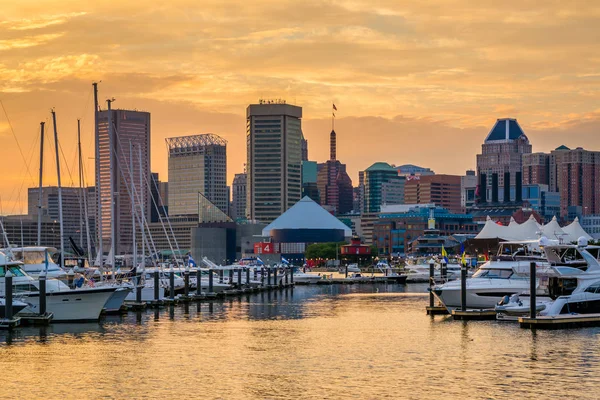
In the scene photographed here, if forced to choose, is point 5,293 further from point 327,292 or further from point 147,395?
point 327,292

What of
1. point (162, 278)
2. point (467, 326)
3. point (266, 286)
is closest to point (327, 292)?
point (266, 286)

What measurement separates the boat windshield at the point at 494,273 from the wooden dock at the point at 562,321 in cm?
1079

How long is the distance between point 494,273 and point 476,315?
598 cm

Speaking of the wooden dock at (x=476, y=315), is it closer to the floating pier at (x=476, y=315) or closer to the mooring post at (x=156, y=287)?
the floating pier at (x=476, y=315)

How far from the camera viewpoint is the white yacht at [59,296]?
3009 inches

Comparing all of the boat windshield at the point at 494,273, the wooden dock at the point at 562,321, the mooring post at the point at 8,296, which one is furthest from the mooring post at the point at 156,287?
the wooden dock at the point at 562,321

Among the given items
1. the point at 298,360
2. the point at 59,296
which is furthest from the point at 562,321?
the point at 59,296

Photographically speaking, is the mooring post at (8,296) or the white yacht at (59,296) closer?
the mooring post at (8,296)

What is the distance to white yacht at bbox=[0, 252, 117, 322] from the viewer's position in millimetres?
76438

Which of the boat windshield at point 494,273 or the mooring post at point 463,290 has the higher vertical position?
the boat windshield at point 494,273

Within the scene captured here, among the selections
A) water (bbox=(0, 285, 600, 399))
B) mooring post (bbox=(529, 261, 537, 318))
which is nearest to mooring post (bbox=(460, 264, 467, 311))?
water (bbox=(0, 285, 600, 399))

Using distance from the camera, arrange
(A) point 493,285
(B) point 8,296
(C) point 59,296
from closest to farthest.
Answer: (B) point 8,296, (C) point 59,296, (A) point 493,285

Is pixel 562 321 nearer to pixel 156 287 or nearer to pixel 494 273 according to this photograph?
pixel 494 273

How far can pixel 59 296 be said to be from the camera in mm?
78250
